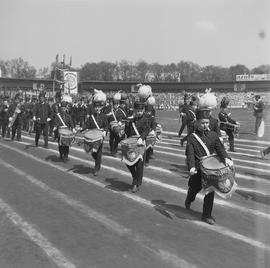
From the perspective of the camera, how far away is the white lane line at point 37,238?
18.1 feet

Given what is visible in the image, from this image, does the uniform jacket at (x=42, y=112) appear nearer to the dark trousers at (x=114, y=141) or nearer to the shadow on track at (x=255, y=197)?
the dark trousers at (x=114, y=141)

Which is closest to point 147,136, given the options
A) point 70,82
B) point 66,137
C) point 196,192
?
point 66,137

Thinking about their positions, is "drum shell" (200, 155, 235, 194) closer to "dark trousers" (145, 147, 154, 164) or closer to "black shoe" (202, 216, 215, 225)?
"black shoe" (202, 216, 215, 225)

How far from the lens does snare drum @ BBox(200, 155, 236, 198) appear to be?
265 inches

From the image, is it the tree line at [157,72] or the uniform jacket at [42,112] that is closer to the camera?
the uniform jacket at [42,112]

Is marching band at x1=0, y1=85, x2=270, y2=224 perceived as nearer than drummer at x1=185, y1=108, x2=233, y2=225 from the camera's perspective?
Yes

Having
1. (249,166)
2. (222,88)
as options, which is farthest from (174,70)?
(249,166)

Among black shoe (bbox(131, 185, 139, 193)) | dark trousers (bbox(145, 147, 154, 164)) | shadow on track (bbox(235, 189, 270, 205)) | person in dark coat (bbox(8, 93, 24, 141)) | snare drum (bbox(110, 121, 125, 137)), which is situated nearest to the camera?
shadow on track (bbox(235, 189, 270, 205))

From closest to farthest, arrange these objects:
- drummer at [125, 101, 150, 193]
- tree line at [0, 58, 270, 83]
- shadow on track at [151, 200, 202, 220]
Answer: shadow on track at [151, 200, 202, 220] < drummer at [125, 101, 150, 193] < tree line at [0, 58, 270, 83]

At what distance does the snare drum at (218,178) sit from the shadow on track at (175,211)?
75cm

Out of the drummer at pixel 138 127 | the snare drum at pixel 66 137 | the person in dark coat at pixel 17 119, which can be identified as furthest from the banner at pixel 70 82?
the drummer at pixel 138 127

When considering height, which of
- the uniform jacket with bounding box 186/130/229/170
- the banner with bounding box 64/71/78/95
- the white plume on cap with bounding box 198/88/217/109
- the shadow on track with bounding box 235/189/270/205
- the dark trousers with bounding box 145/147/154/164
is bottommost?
the shadow on track with bounding box 235/189/270/205

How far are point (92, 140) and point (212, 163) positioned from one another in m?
4.59

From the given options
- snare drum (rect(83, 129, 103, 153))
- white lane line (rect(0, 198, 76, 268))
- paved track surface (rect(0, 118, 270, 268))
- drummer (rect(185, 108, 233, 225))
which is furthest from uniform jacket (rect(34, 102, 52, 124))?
drummer (rect(185, 108, 233, 225))
